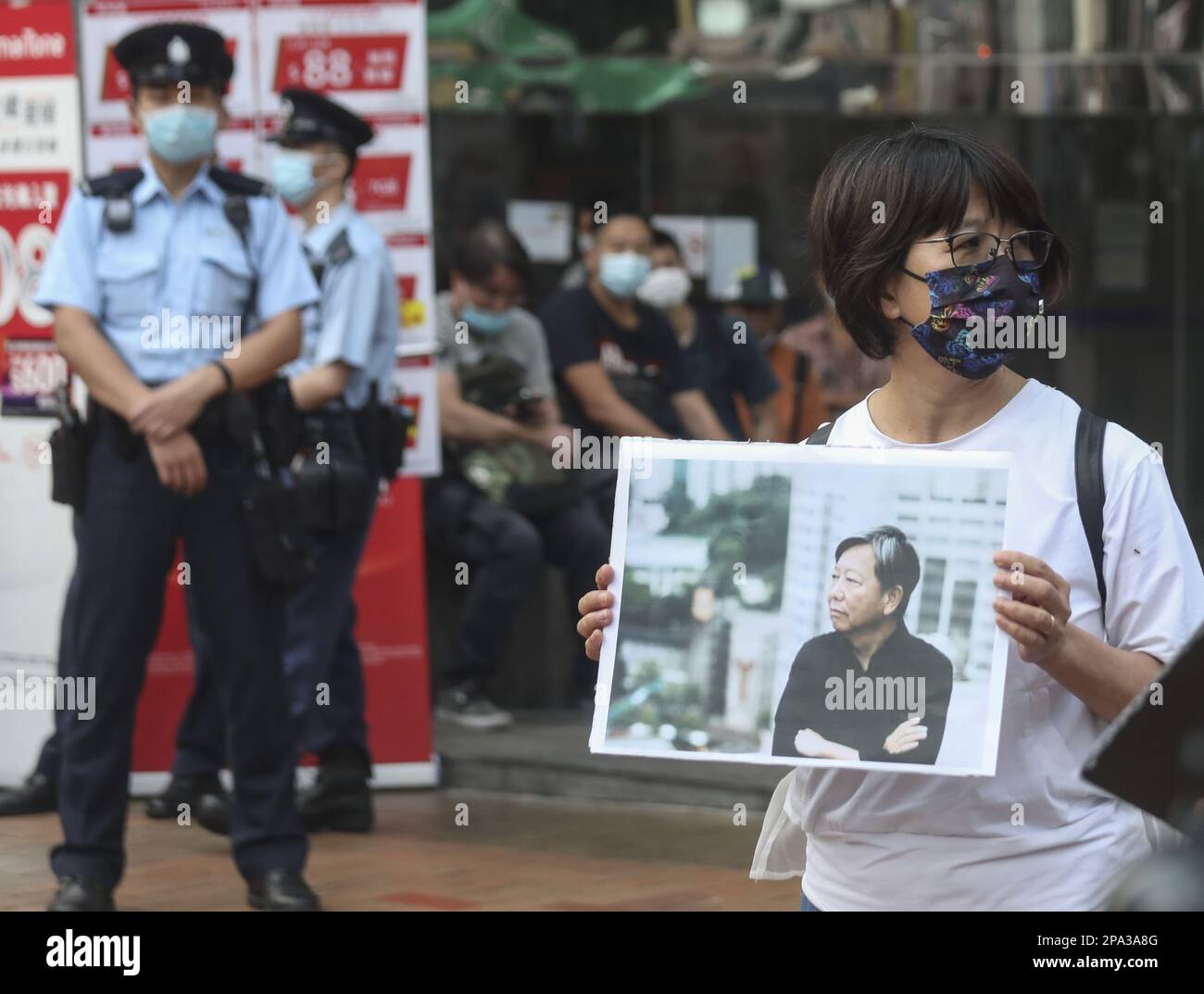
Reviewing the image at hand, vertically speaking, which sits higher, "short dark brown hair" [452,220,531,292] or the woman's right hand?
"short dark brown hair" [452,220,531,292]

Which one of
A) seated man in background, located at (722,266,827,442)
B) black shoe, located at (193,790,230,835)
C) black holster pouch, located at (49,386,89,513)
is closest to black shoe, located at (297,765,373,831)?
black shoe, located at (193,790,230,835)

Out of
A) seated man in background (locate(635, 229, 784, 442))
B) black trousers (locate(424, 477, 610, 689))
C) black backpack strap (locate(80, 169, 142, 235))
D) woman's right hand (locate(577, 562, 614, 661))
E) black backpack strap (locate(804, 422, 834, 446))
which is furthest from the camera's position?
seated man in background (locate(635, 229, 784, 442))

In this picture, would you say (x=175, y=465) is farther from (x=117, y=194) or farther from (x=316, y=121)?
(x=316, y=121)

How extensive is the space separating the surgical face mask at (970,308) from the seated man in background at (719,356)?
5499 millimetres

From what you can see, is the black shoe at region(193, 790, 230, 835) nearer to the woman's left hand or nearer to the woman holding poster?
the woman holding poster

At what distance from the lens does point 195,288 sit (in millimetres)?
5320

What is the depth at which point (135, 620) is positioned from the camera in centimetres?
522

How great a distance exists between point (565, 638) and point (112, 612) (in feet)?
10.4

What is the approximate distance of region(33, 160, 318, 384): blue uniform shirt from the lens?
527cm

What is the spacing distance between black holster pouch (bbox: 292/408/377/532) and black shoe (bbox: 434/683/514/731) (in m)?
1.45

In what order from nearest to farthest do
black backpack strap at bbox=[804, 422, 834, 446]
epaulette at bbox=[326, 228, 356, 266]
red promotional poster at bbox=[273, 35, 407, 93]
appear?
black backpack strap at bbox=[804, 422, 834, 446], epaulette at bbox=[326, 228, 356, 266], red promotional poster at bbox=[273, 35, 407, 93]
